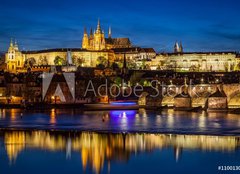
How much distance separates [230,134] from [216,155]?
261 inches

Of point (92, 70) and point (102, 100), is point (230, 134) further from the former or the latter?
point (92, 70)

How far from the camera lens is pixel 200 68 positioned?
12719cm

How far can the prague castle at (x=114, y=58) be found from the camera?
122 meters

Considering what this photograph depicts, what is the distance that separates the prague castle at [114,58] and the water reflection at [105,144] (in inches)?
3528

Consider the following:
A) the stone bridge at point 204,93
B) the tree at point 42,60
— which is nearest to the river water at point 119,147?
the stone bridge at point 204,93

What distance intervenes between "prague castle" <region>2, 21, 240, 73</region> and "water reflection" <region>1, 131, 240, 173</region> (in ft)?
294

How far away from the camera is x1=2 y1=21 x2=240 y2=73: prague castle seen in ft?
401

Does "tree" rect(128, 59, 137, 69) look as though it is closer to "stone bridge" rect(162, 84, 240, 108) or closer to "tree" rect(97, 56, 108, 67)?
"tree" rect(97, 56, 108, 67)

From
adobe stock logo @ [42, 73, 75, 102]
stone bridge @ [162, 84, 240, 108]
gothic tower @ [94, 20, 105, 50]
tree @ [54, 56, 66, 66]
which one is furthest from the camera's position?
gothic tower @ [94, 20, 105, 50]

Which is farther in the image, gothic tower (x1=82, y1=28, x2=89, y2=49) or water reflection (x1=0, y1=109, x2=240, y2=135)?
gothic tower (x1=82, y1=28, x2=89, y2=49)

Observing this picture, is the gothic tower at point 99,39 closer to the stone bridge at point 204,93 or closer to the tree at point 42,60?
the tree at point 42,60

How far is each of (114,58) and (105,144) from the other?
109 m

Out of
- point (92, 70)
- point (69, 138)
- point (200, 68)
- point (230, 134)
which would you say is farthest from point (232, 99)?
point (200, 68)

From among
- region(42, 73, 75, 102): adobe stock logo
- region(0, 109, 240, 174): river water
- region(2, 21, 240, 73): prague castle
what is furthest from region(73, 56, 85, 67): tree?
region(0, 109, 240, 174): river water
